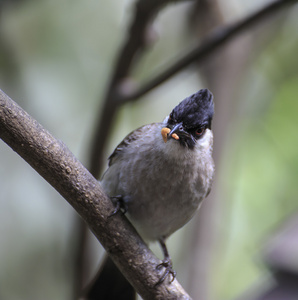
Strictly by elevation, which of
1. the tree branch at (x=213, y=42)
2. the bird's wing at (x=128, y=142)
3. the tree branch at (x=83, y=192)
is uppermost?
the tree branch at (x=213, y=42)

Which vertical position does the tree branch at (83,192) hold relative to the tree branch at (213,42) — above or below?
below

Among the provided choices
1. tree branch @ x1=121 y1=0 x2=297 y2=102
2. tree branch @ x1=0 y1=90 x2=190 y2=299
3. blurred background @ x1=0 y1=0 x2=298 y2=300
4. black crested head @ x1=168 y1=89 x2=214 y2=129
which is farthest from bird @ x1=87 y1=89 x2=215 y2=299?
blurred background @ x1=0 y1=0 x2=298 y2=300

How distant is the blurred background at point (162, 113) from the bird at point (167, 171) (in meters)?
1.40

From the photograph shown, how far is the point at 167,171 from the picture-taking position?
2.76 m

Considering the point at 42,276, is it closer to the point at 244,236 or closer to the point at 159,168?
the point at 244,236

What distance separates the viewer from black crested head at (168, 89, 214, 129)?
260 cm

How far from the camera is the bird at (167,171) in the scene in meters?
2.69

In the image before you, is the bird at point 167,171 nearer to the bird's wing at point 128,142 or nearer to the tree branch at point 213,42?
the bird's wing at point 128,142

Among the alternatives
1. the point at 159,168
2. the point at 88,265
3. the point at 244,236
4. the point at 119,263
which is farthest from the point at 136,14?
the point at 244,236

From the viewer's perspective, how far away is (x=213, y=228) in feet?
13.6

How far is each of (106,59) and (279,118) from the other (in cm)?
196

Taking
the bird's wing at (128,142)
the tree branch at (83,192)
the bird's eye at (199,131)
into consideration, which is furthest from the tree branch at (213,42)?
the tree branch at (83,192)

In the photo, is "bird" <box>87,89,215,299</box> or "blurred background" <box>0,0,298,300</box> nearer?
"bird" <box>87,89,215,299</box>

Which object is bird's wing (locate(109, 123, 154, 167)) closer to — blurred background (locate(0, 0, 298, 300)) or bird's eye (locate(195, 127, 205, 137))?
bird's eye (locate(195, 127, 205, 137))
